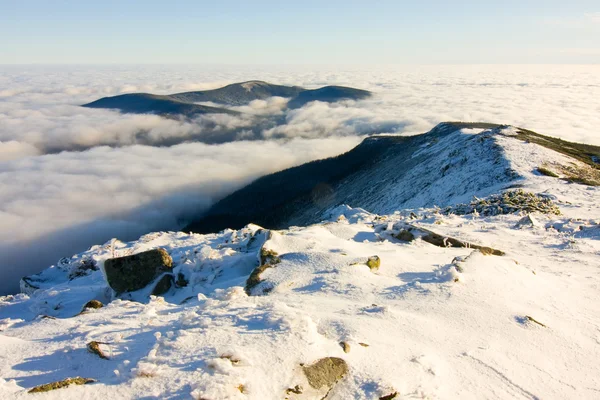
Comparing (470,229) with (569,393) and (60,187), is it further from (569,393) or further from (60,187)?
(60,187)

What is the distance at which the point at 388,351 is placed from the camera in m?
6.17

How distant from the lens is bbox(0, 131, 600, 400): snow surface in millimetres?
5277

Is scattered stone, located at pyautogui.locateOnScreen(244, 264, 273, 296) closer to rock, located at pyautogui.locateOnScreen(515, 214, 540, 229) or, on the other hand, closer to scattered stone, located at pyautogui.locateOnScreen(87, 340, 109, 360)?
scattered stone, located at pyautogui.locateOnScreen(87, 340, 109, 360)

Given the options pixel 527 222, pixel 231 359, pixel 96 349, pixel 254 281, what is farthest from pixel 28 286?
pixel 527 222

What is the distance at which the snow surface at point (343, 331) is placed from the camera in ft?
17.3

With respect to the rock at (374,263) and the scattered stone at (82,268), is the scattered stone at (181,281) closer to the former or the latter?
the scattered stone at (82,268)

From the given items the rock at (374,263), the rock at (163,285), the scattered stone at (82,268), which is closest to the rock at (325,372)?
the rock at (374,263)

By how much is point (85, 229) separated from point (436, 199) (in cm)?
12671

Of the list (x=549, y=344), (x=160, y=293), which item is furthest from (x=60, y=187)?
(x=549, y=344)

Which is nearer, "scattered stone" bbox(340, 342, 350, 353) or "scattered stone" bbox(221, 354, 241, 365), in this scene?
"scattered stone" bbox(221, 354, 241, 365)

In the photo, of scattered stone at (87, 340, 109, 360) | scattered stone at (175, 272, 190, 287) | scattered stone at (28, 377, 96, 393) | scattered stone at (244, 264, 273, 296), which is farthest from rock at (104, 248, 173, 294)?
scattered stone at (28, 377, 96, 393)

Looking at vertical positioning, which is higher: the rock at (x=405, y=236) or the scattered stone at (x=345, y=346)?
the scattered stone at (x=345, y=346)

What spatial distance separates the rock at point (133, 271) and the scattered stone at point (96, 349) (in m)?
7.22

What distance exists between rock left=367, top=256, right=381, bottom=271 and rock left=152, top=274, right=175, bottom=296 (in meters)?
7.07
